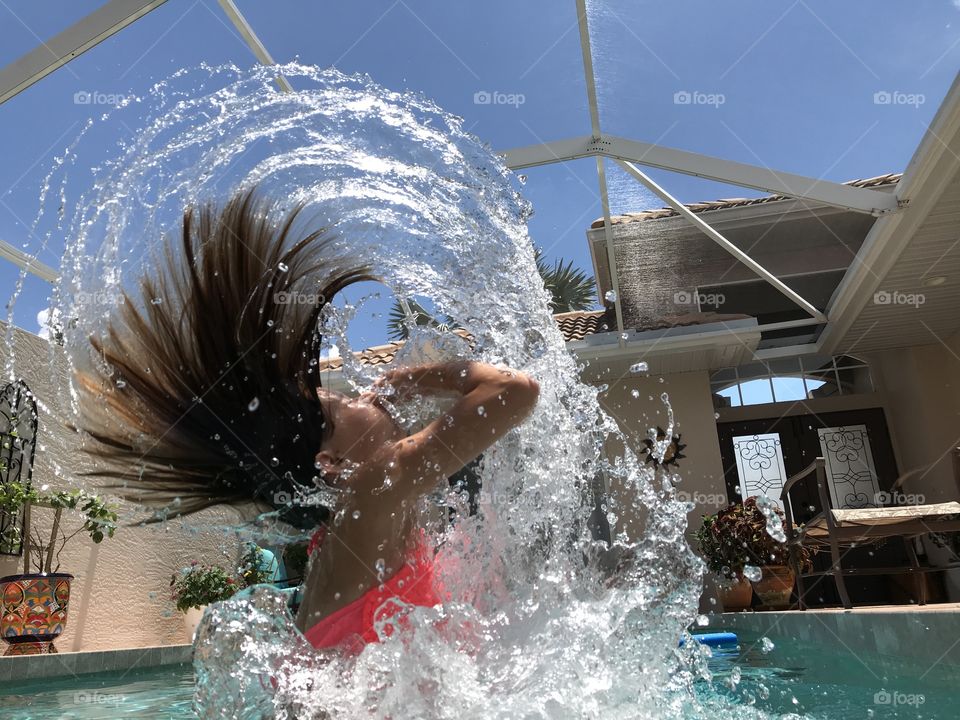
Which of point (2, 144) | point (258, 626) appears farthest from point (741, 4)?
point (258, 626)

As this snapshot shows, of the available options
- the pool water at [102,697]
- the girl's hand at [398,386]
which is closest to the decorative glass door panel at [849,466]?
the pool water at [102,697]

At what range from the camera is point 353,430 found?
1674mm

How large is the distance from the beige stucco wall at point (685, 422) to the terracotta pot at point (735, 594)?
1.41 metres

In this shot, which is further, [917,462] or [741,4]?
[917,462]

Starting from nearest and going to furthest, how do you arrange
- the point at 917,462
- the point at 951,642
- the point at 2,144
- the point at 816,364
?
the point at 951,642, the point at 2,144, the point at 917,462, the point at 816,364

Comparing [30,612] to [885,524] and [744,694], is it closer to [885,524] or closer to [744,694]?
[744,694]

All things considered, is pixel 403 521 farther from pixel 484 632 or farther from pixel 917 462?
pixel 917 462

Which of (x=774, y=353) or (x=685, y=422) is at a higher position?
(x=774, y=353)

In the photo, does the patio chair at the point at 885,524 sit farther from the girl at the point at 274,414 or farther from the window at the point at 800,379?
the girl at the point at 274,414

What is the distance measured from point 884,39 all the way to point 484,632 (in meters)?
6.33

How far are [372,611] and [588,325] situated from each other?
9.59 m

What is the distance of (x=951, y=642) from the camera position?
3.41 meters

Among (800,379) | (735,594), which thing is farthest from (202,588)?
(800,379)

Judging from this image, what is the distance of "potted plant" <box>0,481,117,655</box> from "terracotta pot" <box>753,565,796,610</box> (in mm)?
6506
